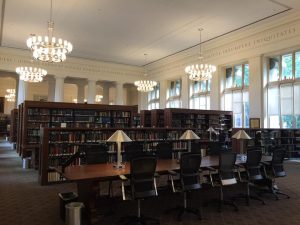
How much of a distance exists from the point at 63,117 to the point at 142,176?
276 inches

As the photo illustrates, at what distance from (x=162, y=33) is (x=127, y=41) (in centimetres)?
207

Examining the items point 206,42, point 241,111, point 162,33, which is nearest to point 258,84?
point 241,111

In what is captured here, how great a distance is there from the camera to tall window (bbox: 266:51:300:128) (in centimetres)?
1088

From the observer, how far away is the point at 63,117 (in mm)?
10297

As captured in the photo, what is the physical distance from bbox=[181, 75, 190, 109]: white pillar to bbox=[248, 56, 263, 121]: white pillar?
435cm

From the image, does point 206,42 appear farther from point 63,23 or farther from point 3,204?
point 3,204

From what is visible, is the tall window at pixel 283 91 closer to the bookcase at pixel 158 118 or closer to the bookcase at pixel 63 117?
the bookcase at pixel 158 118

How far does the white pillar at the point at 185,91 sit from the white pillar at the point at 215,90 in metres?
1.98

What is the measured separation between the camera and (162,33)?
12.3 m

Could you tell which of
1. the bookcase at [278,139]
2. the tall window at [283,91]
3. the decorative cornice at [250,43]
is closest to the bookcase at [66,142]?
the bookcase at [278,139]

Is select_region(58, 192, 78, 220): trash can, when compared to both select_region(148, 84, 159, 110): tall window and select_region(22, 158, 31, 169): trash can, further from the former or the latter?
select_region(148, 84, 159, 110): tall window

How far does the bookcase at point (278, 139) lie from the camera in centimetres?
1067

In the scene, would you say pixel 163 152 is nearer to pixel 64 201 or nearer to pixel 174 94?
pixel 64 201

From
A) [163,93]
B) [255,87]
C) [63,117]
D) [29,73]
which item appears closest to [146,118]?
[63,117]
